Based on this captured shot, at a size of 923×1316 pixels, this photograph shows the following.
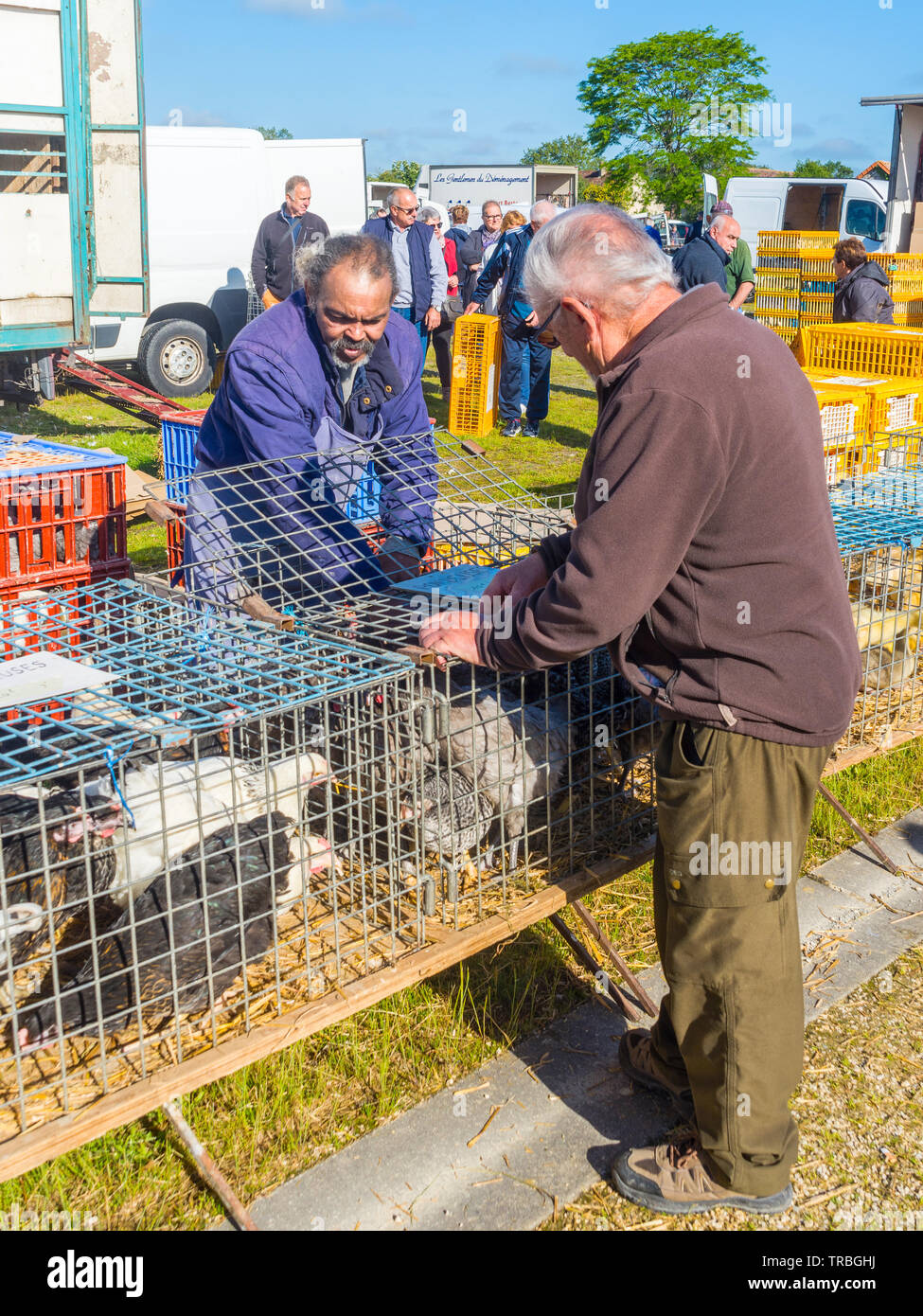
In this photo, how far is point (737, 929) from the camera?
2303 millimetres

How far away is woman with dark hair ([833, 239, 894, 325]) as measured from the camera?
28.7ft

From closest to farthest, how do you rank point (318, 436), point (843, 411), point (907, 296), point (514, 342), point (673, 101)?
point (318, 436), point (843, 411), point (514, 342), point (907, 296), point (673, 101)

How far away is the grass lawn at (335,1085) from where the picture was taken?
249 centimetres

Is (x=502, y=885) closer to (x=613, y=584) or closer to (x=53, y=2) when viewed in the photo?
(x=613, y=584)

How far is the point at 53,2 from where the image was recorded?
860cm

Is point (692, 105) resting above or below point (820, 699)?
above

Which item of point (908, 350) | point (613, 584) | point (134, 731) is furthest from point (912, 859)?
point (908, 350)

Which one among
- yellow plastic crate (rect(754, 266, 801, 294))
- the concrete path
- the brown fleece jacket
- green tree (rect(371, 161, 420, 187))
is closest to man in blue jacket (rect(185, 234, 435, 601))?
the brown fleece jacket

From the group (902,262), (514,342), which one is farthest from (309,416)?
(902,262)

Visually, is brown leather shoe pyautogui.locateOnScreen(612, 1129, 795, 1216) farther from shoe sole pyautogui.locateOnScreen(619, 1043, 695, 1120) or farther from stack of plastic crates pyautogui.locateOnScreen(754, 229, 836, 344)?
stack of plastic crates pyautogui.locateOnScreen(754, 229, 836, 344)

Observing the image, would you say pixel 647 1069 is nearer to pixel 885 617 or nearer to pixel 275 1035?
pixel 275 1035

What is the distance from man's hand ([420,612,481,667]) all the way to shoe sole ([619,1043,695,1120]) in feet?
3.81

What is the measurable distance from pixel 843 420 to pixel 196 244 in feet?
27.1

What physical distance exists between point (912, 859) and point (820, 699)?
2.14 metres
